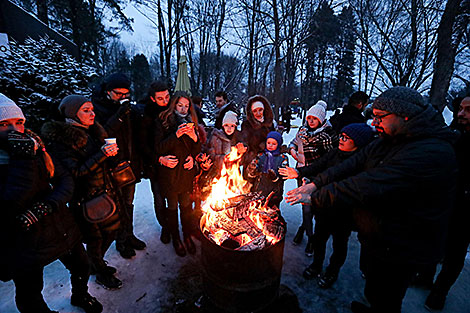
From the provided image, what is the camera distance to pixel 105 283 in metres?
3.08

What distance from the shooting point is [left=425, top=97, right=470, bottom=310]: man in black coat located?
8.90ft

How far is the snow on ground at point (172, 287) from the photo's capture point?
2.88 meters

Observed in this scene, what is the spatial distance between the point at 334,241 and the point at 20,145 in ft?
12.7

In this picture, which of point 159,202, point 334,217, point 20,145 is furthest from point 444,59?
point 20,145

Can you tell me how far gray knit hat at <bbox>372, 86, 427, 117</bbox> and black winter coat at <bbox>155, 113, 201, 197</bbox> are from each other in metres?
2.71

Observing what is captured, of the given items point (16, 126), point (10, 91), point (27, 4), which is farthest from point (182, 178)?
point (27, 4)

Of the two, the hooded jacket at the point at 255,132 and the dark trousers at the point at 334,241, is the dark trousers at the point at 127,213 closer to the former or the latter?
the hooded jacket at the point at 255,132

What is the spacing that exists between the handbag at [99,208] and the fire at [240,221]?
1.14 meters

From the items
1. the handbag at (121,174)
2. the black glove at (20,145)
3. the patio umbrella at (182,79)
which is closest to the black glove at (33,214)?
the black glove at (20,145)


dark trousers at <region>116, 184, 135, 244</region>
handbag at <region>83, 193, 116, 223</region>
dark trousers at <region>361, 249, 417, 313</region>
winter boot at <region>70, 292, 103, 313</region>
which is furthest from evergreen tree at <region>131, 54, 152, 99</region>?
dark trousers at <region>361, 249, 417, 313</region>

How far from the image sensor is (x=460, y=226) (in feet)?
9.17

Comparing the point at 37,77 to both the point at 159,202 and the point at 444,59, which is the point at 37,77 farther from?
the point at 444,59

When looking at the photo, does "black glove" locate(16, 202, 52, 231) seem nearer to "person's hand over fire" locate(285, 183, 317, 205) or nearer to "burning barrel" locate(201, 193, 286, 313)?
"burning barrel" locate(201, 193, 286, 313)

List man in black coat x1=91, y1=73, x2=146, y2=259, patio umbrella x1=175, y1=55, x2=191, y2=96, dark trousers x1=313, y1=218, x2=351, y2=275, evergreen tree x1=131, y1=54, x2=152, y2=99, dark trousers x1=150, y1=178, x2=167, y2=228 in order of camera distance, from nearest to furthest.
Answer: dark trousers x1=313, y1=218, x2=351, y2=275
man in black coat x1=91, y1=73, x2=146, y2=259
dark trousers x1=150, y1=178, x2=167, y2=228
patio umbrella x1=175, y1=55, x2=191, y2=96
evergreen tree x1=131, y1=54, x2=152, y2=99
